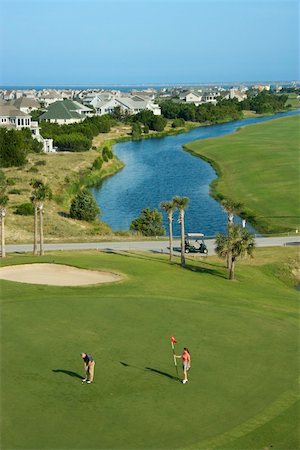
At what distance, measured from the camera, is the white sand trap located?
37.7 m

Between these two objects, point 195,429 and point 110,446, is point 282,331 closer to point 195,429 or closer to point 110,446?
point 195,429

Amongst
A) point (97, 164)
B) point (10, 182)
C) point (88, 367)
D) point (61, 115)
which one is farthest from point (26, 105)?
point (88, 367)

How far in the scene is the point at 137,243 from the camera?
52719 millimetres

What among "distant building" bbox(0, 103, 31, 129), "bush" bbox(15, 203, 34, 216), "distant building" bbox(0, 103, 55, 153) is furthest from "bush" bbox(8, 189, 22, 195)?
"distant building" bbox(0, 103, 31, 129)

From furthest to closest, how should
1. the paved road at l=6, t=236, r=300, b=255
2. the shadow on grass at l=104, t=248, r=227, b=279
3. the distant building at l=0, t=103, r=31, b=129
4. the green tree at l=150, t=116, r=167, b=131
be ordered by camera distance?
the green tree at l=150, t=116, r=167, b=131, the distant building at l=0, t=103, r=31, b=129, the paved road at l=6, t=236, r=300, b=255, the shadow on grass at l=104, t=248, r=227, b=279

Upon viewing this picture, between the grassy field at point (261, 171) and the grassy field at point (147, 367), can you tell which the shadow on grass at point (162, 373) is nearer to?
the grassy field at point (147, 367)

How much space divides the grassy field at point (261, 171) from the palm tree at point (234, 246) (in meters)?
20.9

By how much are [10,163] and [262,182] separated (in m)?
33.9

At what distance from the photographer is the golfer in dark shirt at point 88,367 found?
2216 centimetres

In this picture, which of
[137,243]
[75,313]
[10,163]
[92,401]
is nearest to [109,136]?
[10,163]

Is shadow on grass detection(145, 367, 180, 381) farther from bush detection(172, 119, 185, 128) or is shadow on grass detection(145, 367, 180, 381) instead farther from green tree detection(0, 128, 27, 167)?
bush detection(172, 119, 185, 128)

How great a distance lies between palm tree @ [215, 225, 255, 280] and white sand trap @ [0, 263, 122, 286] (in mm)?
7405

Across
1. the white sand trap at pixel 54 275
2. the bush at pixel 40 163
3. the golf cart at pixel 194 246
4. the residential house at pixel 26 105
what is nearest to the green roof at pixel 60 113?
the residential house at pixel 26 105

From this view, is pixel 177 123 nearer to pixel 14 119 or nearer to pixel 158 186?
pixel 14 119
